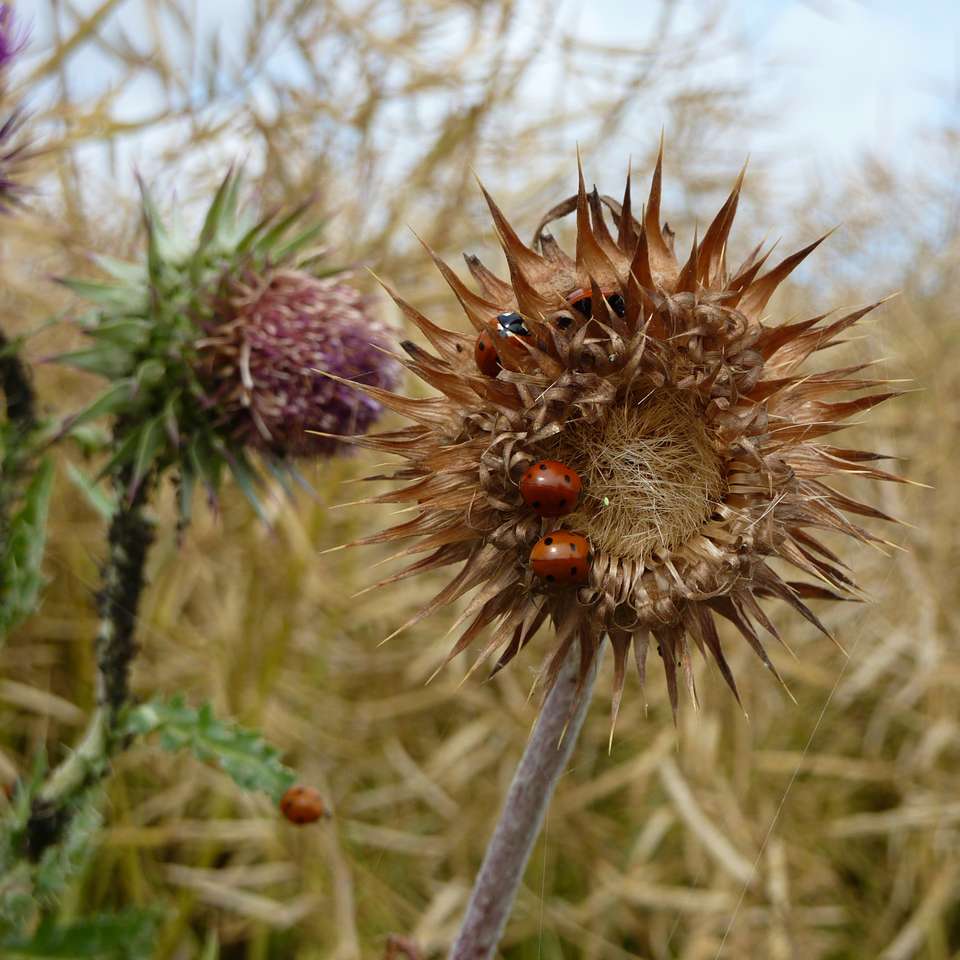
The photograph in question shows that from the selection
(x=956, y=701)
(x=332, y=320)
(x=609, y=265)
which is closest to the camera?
(x=609, y=265)

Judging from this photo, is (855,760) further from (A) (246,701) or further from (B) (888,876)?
(A) (246,701)

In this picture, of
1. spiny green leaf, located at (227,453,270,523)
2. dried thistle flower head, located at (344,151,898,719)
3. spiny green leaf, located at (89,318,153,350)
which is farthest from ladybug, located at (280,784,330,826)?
spiny green leaf, located at (89,318,153,350)

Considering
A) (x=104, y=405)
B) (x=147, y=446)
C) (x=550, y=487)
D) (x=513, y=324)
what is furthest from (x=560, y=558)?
(x=104, y=405)

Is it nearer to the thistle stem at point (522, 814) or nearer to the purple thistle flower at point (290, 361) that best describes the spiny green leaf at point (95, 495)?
the purple thistle flower at point (290, 361)

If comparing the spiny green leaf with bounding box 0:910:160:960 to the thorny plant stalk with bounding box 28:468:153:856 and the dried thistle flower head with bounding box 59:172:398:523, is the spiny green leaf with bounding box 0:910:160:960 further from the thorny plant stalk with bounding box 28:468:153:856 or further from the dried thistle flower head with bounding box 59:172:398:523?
the dried thistle flower head with bounding box 59:172:398:523

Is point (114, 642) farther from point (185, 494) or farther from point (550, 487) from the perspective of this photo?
point (550, 487)

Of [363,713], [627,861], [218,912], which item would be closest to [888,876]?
[627,861]
